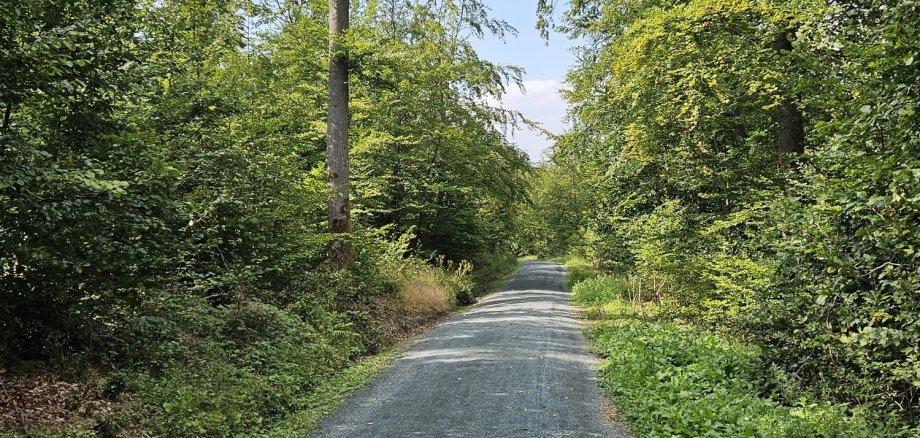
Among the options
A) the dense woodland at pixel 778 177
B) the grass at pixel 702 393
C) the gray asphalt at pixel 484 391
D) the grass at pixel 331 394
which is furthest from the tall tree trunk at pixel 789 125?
the grass at pixel 331 394

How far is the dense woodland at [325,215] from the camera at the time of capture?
4.62 metres

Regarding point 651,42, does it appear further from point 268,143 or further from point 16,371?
point 16,371

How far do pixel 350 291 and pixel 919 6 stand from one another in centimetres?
997

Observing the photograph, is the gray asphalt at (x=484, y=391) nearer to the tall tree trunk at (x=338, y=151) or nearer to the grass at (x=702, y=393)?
the grass at (x=702, y=393)

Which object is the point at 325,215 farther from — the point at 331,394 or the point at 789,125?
the point at 789,125

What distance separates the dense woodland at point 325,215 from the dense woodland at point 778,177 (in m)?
0.05

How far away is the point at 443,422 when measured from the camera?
5863 mm

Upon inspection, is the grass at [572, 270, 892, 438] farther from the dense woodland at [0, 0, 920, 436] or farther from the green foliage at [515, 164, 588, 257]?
the green foliage at [515, 164, 588, 257]

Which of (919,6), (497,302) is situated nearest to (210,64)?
(919,6)

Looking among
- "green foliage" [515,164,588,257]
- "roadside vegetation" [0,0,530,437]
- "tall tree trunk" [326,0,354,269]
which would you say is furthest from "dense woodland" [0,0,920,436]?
"green foliage" [515,164,588,257]

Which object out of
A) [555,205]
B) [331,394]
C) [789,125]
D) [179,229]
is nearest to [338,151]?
[179,229]

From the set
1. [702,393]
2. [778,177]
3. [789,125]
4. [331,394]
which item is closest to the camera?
[702,393]

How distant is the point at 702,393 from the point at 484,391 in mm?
2660

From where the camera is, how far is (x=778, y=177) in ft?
33.9
